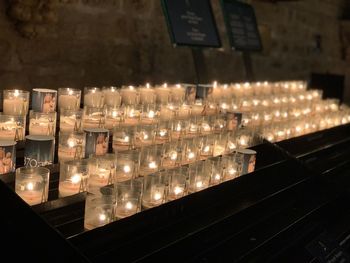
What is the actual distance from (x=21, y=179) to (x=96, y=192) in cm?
28

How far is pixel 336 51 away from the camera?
903 cm

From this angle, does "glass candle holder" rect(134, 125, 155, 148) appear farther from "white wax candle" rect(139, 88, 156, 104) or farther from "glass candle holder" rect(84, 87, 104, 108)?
"white wax candle" rect(139, 88, 156, 104)

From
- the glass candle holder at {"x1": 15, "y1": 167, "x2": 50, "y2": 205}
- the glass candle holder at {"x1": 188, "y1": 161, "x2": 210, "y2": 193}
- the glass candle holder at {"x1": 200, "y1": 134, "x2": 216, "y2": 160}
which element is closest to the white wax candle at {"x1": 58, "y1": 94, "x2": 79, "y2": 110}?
the glass candle holder at {"x1": 200, "y1": 134, "x2": 216, "y2": 160}

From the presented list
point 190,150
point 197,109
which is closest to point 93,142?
point 190,150

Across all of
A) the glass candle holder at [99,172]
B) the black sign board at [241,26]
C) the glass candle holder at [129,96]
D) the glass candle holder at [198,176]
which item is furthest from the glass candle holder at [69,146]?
the black sign board at [241,26]

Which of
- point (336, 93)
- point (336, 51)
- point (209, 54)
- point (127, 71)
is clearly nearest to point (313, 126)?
point (127, 71)

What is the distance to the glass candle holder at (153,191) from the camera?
213 centimetres

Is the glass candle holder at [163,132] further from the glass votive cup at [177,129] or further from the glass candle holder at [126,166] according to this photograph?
the glass candle holder at [126,166]

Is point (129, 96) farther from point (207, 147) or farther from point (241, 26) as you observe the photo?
point (241, 26)

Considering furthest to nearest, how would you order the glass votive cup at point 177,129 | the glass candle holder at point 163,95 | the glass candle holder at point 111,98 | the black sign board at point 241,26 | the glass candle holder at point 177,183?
the black sign board at point 241,26, the glass candle holder at point 163,95, the glass candle holder at point 111,98, the glass votive cup at point 177,129, the glass candle holder at point 177,183

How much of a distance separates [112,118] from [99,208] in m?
0.96

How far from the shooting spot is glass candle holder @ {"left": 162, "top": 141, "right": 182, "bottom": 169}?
8.20 ft

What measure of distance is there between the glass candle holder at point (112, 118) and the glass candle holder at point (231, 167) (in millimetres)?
659

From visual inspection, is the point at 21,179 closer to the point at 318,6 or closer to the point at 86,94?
the point at 86,94
